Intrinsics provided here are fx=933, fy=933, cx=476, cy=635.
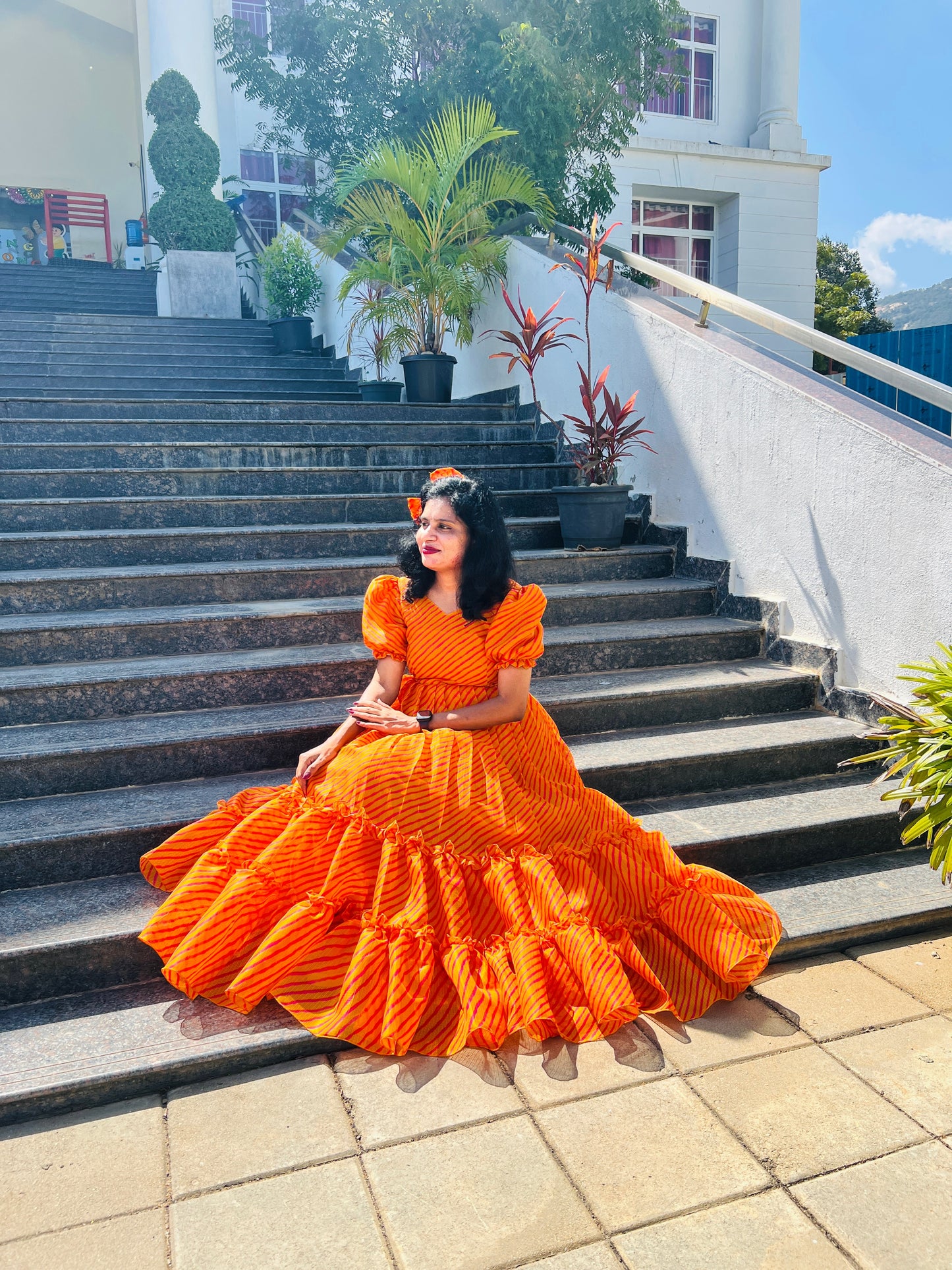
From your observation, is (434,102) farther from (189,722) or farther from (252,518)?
(189,722)

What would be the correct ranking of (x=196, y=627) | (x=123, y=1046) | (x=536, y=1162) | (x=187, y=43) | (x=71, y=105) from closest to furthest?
(x=536, y=1162) < (x=123, y=1046) < (x=196, y=627) < (x=187, y=43) < (x=71, y=105)

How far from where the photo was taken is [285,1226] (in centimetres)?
157

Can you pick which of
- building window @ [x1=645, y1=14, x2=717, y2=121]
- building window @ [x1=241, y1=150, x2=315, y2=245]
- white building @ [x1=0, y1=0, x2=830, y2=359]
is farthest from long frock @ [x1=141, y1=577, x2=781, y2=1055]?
building window @ [x1=645, y1=14, x2=717, y2=121]

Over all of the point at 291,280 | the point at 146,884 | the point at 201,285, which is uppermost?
the point at 201,285

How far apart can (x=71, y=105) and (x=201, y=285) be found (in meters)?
9.13

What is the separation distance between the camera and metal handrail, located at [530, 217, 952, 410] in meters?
3.15

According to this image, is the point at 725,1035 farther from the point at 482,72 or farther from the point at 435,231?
the point at 482,72

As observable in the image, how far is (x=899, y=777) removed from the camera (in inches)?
129

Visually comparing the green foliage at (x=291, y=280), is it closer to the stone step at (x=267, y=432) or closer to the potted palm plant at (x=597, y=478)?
the stone step at (x=267, y=432)

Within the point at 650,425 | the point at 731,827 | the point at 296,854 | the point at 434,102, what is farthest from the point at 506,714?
the point at 434,102

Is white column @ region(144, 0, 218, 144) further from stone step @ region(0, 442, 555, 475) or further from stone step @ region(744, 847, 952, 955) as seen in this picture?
stone step @ region(744, 847, 952, 955)

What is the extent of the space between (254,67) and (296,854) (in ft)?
37.2

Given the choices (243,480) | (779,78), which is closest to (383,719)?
(243,480)

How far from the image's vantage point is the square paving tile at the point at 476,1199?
1.52 metres
